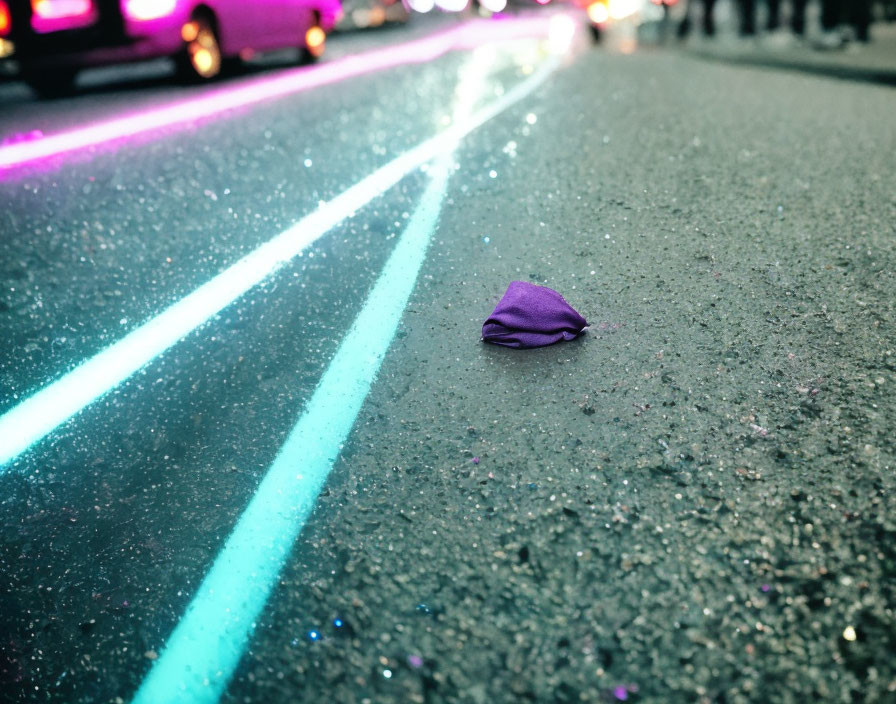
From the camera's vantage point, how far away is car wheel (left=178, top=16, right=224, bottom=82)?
942cm

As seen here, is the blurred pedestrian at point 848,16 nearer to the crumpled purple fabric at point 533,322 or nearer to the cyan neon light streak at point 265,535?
the crumpled purple fabric at point 533,322

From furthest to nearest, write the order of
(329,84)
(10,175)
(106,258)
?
(329,84) < (10,175) < (106,258)

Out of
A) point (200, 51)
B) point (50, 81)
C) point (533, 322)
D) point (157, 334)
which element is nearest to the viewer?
point (533, 322)

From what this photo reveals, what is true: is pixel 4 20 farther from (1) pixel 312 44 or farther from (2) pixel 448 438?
(2) pixel 448 438

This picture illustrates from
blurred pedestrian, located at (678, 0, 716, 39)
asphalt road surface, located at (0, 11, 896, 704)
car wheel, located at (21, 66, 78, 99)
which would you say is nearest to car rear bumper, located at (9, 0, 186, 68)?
car wheel, located at (21, 66, 78, 99)

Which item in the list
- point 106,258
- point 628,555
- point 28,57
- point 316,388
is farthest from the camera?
point 28,57

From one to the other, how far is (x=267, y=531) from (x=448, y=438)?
2.07ft

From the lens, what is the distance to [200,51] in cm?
966

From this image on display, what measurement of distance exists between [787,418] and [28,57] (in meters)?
9.28

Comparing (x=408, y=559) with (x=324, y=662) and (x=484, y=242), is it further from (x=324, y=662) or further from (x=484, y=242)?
(x=484, y=242)

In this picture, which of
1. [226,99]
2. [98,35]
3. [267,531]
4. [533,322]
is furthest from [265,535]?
[98,35]

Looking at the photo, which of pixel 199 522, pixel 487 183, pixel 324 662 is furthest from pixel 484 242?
pixel 324 662

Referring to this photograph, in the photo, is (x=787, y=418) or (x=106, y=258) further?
(x=106, y=258)

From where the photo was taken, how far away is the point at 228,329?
328cm
